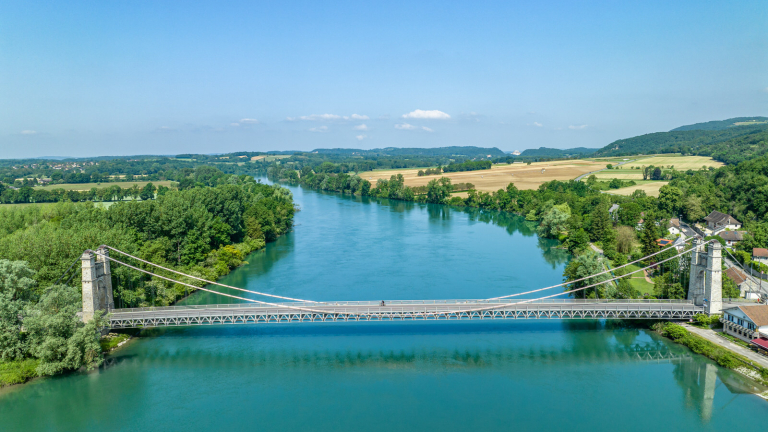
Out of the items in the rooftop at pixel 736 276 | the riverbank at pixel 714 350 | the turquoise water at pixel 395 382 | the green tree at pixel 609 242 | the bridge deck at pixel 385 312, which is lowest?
the turquoise water at pixel 395 382

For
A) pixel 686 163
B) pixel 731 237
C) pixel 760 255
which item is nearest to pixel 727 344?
pixel 760 255

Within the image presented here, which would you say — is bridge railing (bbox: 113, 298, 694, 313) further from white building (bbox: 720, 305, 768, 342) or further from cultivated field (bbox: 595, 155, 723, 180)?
cultivated field (bbox: 595, 155, 723, 180)

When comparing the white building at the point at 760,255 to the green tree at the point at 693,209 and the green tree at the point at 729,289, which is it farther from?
the green tree at the point at 693,209

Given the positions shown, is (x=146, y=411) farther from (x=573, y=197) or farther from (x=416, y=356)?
(x=573, y=197)

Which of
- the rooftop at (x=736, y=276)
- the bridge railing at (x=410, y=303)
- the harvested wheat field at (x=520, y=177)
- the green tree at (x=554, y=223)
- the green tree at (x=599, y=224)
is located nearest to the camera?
the bridge railing at (x=410, y=303)

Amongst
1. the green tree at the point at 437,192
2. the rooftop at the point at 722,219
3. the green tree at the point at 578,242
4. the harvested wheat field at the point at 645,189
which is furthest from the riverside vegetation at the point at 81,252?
the harvested wheat field at the point at 645,189

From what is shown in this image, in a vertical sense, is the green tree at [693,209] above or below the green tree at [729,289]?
above
